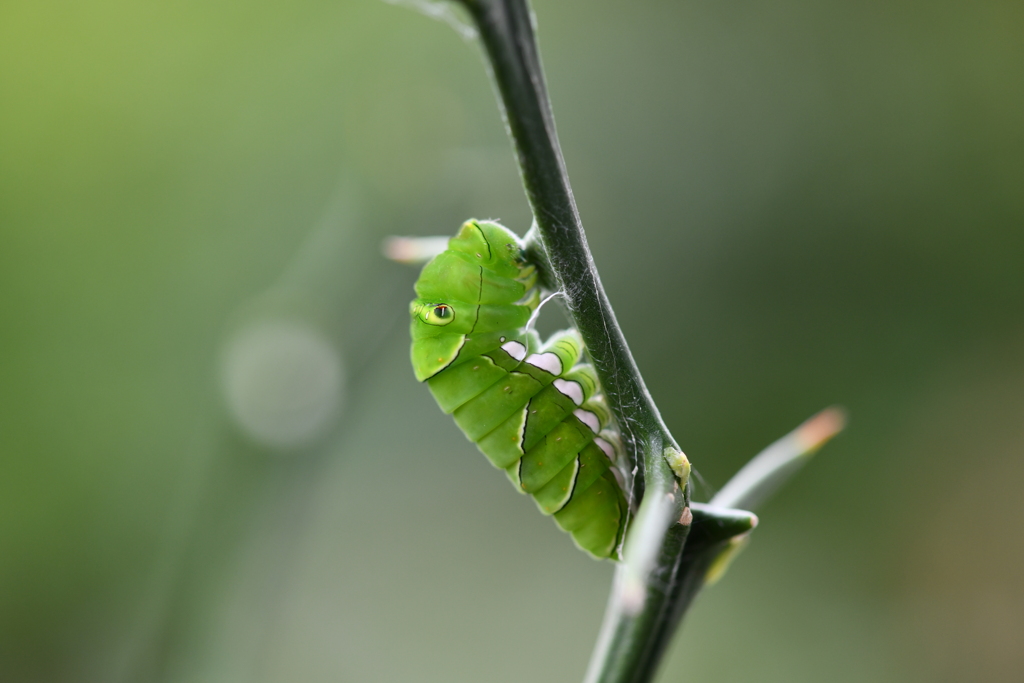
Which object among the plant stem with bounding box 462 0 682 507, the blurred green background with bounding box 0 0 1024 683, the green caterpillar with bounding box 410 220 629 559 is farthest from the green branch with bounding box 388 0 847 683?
the blurred green background with bounding box 0 0 1024 683

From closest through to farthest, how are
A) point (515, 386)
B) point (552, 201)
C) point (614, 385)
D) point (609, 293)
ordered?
point (552, 201)
point (614, 385)
point (515, 386)
point (609, 293)

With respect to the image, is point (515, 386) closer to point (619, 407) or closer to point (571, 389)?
point (571, 389)

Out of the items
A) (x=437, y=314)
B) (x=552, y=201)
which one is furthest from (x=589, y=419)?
(x=552, y=201)

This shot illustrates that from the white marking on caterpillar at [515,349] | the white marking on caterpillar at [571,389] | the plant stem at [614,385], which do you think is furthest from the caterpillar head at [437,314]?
the plant stem at [614,385]

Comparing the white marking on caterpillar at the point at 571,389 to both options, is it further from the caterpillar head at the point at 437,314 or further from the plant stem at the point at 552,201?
the plant stem at the point at 552,201

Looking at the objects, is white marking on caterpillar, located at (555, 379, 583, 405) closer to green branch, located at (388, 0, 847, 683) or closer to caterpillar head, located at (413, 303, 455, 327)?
caterpillar head, located at (413, 303, 455, 327)

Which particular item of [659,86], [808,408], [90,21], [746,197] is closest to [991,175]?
[746,197]
